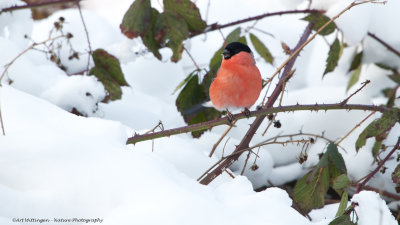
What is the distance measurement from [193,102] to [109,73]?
503 mm

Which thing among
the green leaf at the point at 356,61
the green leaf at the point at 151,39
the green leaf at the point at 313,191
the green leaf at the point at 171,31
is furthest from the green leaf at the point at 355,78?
the green leaf at the point at 151,39

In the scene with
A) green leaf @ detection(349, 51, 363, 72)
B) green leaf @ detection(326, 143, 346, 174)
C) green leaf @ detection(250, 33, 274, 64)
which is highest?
green leaf @ detection(250, 33, 274, 64)

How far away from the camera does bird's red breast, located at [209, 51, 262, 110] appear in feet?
8.29

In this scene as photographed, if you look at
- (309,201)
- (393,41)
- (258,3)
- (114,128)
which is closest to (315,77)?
(393,41)

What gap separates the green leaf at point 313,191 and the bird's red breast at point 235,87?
56cm

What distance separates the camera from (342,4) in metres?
2.79

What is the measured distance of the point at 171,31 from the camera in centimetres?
255

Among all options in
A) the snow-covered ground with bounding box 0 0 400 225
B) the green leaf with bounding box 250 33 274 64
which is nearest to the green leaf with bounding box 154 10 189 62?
the snow-covered ground with bounding box 0 0 400 225

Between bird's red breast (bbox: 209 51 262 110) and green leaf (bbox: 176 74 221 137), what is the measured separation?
107mm

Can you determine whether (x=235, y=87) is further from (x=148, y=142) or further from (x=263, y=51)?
(x=148, y=142)

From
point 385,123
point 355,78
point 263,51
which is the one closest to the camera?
point 385,123

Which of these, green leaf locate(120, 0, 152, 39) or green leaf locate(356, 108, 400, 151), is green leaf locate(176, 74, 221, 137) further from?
green leaf locate(356, 108, 400, 151)

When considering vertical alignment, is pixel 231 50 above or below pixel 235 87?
above

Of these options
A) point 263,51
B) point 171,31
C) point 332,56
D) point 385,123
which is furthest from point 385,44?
point 171,31
